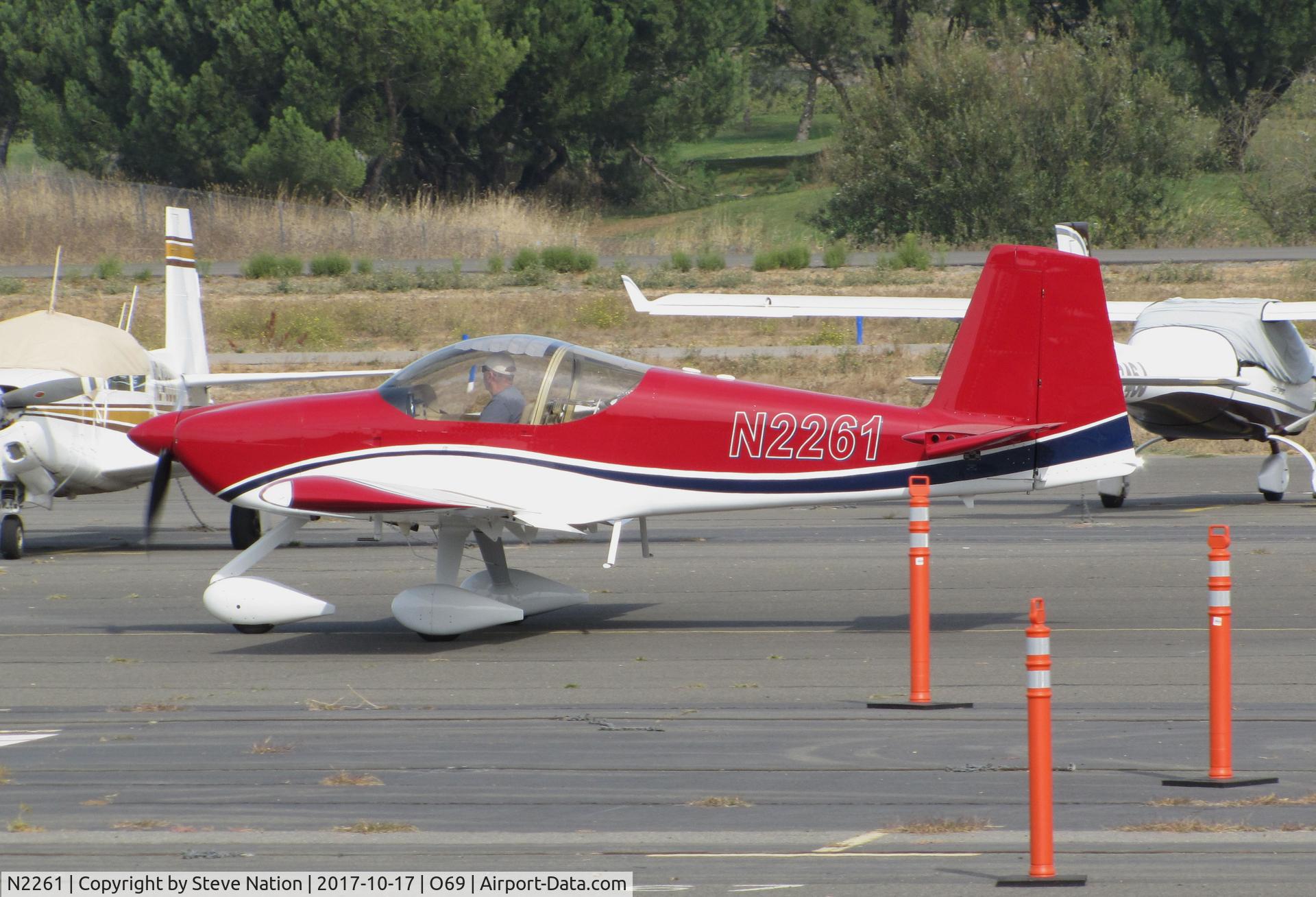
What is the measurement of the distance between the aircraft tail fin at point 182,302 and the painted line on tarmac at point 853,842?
38.3ft

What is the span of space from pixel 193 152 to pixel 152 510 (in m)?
47.5

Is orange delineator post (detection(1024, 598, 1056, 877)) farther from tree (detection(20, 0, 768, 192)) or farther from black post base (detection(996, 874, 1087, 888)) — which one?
tree (detection(20, 0, 768, 192))

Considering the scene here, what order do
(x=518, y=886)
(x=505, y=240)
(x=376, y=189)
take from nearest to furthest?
(x=518, y=886) < (x=505, y=240) < (x=376, y=189)

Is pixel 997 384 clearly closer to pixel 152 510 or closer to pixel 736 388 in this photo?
pixel 736 388

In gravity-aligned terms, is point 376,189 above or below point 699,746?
above

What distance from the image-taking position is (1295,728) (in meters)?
7.15

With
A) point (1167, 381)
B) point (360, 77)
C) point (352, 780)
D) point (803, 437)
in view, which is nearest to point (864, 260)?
point (360, 77)

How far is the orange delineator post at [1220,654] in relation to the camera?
19.4 ft

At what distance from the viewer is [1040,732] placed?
4809 millimetres

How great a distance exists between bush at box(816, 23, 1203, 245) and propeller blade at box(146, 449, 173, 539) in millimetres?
39072

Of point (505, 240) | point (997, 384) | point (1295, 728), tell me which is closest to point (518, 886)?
point (1295, 728)

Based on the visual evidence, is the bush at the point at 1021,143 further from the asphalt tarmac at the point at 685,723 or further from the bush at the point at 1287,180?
the asphalt tarmac at the point at 685,723

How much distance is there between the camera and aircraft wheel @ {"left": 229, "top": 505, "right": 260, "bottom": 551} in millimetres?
14102

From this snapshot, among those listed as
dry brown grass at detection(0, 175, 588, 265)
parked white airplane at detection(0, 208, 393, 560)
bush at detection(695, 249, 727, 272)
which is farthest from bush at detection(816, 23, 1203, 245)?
parked white airplane at detection(0, 208, 393, 560)
